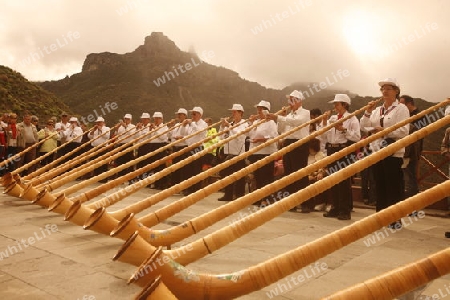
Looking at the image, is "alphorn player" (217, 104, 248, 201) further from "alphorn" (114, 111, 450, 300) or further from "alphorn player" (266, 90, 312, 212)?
"alphorn" (114, 111, 450, 300)

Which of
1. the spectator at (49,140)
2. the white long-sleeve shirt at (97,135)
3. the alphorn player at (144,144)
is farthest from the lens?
the spectator at (49,140)

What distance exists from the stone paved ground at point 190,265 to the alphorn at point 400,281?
0.91m

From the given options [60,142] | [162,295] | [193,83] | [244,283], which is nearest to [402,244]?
[244,283]

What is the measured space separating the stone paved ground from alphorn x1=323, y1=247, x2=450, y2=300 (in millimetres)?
915

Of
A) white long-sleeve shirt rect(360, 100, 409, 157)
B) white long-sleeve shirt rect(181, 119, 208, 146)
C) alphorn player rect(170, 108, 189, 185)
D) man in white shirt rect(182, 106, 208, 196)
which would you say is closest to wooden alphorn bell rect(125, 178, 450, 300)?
white long-sleeve shirt rect(360, 100, 409, 157)

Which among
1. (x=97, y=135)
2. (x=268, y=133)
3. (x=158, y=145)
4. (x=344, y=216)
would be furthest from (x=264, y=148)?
(x=97, y=135)

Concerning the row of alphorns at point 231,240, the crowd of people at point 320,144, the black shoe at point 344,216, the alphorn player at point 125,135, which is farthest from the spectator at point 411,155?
the alphorn player at point 125,135

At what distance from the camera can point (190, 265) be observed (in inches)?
114

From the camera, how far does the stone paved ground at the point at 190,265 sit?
236 centimetres

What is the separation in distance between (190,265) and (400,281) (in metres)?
1.77

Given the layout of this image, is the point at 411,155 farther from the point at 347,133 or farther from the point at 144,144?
the point at 144,144

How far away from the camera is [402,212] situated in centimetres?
207

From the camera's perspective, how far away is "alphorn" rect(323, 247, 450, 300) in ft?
4.56

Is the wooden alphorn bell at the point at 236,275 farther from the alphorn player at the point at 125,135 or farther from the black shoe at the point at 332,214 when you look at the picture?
the alphorn player at the point at 125,135
